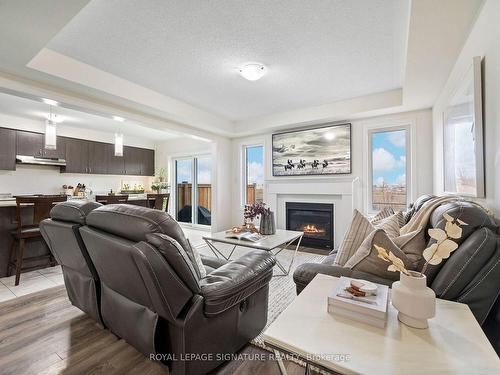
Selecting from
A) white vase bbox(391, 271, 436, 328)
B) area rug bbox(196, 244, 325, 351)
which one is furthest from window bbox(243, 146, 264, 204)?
white vase bbox(391, 271, 436, 328)

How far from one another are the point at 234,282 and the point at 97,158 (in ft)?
18.8

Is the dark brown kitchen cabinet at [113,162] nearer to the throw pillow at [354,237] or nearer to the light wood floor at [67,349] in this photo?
the light wood floor at [67,349]

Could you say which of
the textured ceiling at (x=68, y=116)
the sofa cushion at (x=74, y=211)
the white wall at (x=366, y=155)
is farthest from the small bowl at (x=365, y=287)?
the textured ceiling at (x=68, y=116)

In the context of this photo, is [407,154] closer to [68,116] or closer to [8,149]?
[68,116]

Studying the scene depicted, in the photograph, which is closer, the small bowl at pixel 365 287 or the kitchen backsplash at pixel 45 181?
the small bowl at pixel 365 287

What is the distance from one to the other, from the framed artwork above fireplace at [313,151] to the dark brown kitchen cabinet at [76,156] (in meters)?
4.22

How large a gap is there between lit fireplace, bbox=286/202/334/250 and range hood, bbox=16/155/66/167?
4687 mm

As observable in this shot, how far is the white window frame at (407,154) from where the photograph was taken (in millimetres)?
3602

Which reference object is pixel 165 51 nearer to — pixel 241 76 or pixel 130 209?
pixel 241 76

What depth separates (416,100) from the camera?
125 inches

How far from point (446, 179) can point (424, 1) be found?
1737 mm

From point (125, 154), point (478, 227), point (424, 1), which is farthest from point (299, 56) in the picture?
point (125, 154)

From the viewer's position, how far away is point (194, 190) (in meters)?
6.46

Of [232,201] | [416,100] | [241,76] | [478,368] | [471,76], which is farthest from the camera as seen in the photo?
[232,201]
